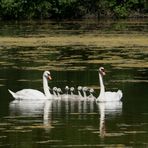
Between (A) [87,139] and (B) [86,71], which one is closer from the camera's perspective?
(A) [87,139]

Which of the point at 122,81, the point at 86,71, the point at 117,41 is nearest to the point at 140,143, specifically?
the point at 122,81

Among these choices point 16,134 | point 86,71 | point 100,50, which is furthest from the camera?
point 100,50

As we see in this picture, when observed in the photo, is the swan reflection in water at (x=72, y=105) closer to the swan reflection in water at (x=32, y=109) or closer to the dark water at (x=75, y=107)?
the dark water at (x=75, y=107)

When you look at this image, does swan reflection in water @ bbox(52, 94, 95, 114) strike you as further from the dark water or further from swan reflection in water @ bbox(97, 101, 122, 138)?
swan reflection in water @ bbox(97, 101, 122, 138)

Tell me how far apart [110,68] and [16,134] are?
13794mm

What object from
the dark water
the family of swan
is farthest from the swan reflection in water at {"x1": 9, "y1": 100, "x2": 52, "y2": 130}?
the family of swan

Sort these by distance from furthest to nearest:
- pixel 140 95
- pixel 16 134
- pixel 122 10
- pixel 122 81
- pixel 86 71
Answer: pixel 122 10
pixel 86 71
pixel 122 81
pixel 140 95
pixel 16 134

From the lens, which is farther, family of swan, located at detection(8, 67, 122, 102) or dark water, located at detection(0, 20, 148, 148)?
family of swan, located at detection(8, 67, 122, 102)

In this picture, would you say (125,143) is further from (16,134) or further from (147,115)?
(147,115)

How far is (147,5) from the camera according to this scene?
82562mm

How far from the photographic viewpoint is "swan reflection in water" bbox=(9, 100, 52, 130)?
1771 centimetres

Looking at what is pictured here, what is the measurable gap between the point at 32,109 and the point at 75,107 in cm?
103

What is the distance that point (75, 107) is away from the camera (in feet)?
63.8

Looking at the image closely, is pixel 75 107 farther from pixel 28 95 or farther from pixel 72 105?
pixel 28 95
